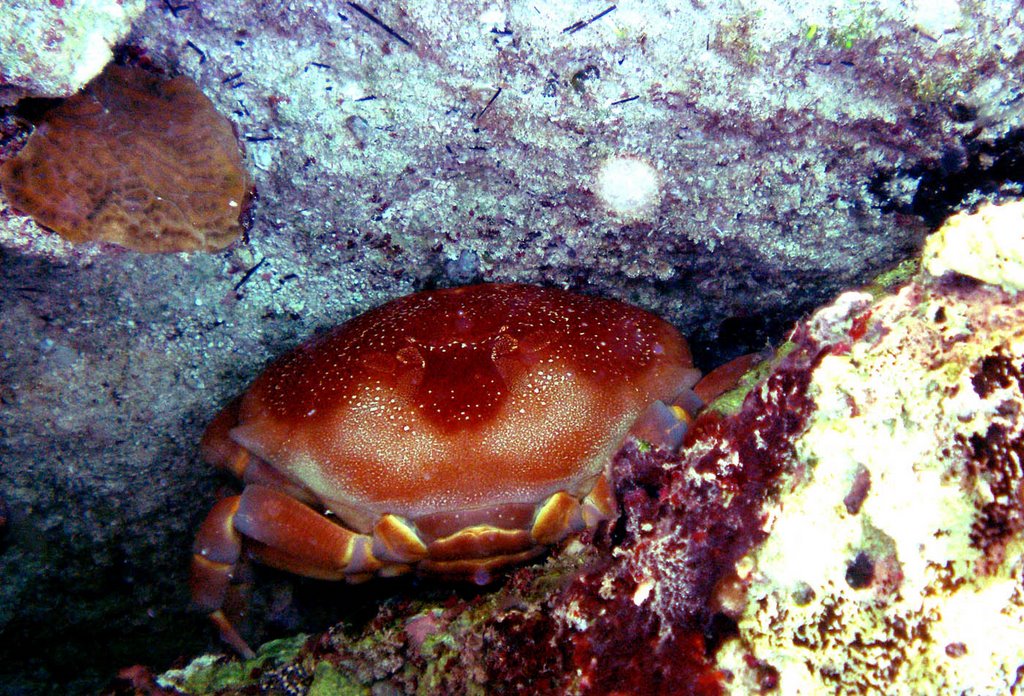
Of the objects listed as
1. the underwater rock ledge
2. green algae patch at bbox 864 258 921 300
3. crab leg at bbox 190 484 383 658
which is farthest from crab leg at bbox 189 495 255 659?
green algae patch at bbox 864 258 921 300

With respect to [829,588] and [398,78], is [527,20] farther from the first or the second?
[829,588]

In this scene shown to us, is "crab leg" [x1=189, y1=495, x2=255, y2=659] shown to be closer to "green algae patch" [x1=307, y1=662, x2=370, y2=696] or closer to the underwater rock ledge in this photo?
"green algae patch" [x1=307, y1=662, x2=370, y2=696]

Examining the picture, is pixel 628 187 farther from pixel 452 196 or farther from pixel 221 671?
pixel 221 671

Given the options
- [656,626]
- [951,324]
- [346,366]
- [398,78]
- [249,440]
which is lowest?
[249,440]

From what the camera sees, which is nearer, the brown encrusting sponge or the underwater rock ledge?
the underwater rock ledge

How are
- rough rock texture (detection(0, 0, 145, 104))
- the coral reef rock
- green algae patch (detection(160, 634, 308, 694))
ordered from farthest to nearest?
green algae patch (detection(160, 634, 308, 694)), rough rock texture (detection(0, 0, 145, 104)), the coral reef rock

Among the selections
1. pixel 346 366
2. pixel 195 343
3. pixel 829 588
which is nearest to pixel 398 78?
pixel 346 366

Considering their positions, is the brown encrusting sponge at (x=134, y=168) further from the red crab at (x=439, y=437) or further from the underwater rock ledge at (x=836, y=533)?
the underwater rock ledge at (x=836, y=533)

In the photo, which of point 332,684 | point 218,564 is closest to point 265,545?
point 218,564
